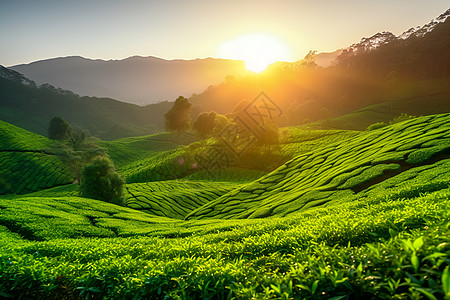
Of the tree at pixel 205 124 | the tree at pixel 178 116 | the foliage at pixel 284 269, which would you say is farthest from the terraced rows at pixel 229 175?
the foliage at pixel 284 269

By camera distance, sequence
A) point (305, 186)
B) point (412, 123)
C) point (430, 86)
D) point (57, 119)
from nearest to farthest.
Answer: point (305, 186), point (412, 123), point (57, 119), point (430, 86)

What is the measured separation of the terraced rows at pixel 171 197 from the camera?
1298 inches

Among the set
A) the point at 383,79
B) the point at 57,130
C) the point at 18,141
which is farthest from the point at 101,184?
the point at 383,79

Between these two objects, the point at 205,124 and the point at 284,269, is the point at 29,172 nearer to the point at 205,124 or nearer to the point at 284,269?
the point at 205,124

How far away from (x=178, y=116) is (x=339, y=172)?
77278 mm

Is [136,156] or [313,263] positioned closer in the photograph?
[313,263]

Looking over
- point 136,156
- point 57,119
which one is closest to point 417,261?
point 136,156

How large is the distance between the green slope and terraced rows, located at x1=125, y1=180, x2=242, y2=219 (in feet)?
131

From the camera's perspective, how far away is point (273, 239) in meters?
6.36

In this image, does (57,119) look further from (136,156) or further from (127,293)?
(127,293)

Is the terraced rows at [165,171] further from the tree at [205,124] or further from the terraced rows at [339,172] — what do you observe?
the terraced rows at [339,172]

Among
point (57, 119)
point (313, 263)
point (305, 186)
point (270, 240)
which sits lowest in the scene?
point (305, 186)

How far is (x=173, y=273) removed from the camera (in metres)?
4.46

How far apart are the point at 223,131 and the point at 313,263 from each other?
206ft
